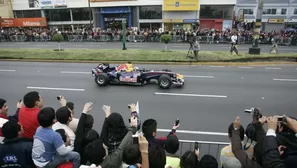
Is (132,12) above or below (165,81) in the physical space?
above

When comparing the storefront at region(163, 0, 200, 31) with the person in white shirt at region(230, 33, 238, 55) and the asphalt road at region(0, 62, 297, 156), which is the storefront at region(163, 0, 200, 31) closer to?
the person in white shirt at region(230, 33, 238, 55)

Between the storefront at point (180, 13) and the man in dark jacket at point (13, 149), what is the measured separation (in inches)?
1378

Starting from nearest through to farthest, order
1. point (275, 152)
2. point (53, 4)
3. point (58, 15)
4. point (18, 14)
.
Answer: point (275, 152) < point (53, 4) < point (58, 15) < point (18, 14)

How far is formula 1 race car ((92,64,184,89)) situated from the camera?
411 inches

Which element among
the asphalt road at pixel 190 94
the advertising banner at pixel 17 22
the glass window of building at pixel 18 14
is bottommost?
the asphalt road at pixel 190 94

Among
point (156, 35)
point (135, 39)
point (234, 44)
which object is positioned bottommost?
point (234, 44)

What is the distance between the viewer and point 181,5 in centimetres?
3534

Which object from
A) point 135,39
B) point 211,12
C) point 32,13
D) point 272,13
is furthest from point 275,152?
point 32,13

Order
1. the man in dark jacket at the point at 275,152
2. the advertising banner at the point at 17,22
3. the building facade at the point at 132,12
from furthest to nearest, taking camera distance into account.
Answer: the advertising banner at the point at 17,22
the building facade at the point at 132,12
the man in dark jacket at the point at 275,152

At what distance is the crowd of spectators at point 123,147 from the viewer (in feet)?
9.34

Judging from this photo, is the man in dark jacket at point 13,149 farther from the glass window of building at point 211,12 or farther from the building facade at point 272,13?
the building facade at point 272,13

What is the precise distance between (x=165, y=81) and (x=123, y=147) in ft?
23.1

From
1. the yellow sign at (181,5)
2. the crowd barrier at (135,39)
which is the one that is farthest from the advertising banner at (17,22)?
the yellow sign at (181,5)

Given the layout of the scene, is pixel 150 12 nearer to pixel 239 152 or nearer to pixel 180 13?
pixel 180 13
